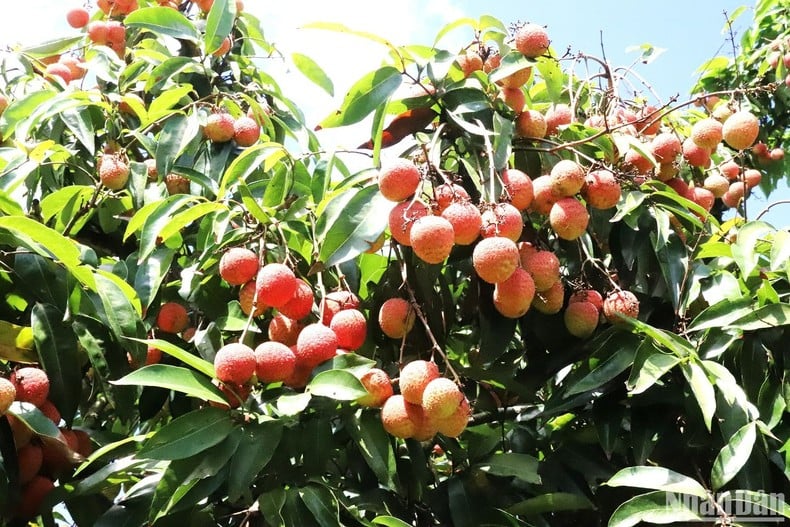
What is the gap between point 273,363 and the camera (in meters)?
1.00

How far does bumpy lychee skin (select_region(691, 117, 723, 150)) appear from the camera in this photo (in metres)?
1.42

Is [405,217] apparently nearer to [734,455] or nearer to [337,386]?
[337,386]

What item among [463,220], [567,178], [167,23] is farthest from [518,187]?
[167,23]

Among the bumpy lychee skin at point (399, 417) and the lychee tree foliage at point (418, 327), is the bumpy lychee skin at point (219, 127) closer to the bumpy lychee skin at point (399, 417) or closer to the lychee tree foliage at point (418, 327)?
the lychee tree foliage at point (418, 327)

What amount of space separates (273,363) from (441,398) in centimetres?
21

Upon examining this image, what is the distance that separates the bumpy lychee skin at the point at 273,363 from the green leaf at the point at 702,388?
486 millimetres

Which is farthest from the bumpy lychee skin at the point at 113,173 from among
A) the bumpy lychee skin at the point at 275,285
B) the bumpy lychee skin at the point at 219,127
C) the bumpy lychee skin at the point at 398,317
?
the bumpy lychee skin at the point at 398,317

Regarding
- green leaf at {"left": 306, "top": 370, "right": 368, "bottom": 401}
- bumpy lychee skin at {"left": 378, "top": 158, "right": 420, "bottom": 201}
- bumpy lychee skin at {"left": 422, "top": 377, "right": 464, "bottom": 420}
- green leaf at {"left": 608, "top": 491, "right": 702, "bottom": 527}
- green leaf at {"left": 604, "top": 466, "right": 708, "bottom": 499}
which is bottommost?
green leaf at {"left": 608, "top": 491, "right": 702, "bottom": 527}

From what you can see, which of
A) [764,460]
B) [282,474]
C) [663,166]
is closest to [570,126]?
[663,166]

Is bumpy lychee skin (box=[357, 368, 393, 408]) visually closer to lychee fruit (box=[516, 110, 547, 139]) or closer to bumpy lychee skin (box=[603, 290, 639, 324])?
bumpy lychee skin (box=[603, 290, 639, 324])

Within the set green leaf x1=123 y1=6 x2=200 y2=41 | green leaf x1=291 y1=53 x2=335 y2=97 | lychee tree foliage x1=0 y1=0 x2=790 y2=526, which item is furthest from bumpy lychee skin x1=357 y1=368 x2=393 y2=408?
green leaf x1=123 y1=6 x2=200 y2=41

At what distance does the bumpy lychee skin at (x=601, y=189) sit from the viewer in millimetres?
1152

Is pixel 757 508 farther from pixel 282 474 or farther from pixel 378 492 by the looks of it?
A: pixel 282 474

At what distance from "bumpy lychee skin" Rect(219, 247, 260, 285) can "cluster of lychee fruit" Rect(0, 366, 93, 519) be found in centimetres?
27
